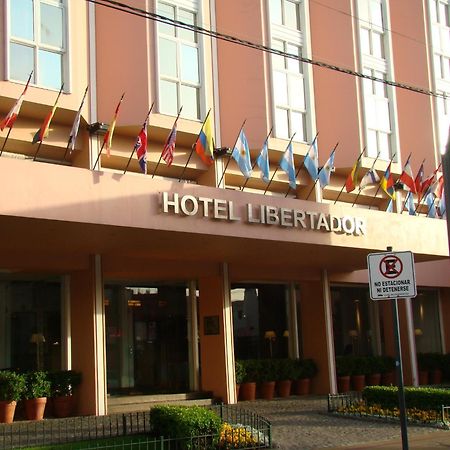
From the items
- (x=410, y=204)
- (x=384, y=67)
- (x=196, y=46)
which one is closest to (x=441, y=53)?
(x=384, y=67)

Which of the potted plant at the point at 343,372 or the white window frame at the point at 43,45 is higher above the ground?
the white window frame at the point at 43,45

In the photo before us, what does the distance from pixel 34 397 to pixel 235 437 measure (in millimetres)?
7153

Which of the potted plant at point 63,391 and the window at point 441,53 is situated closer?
the potted plant at point 63,391

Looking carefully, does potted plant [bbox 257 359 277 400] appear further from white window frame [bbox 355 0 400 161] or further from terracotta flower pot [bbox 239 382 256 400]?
white window frame [bbox 355 0 400 161]

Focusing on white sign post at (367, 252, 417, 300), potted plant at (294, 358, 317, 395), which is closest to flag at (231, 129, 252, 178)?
potted plant at (294, 358, 317, 395)

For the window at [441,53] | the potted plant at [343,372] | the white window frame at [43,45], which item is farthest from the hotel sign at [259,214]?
the window at [441,53]

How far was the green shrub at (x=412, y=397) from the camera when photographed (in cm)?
1645

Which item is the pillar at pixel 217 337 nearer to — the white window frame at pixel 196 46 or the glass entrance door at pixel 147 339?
the glass entrance door at pixel 147 339

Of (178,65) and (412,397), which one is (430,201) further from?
(178,65)

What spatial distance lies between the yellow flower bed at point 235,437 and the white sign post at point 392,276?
452cm

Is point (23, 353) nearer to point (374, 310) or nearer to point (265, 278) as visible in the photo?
point (265, 278)

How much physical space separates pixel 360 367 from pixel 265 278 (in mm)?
4855

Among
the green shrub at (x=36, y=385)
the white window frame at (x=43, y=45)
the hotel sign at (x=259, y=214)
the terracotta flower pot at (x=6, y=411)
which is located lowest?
the terracotta flower pot at (x=6, y=411)

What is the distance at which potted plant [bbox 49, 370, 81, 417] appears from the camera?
17984 mm
